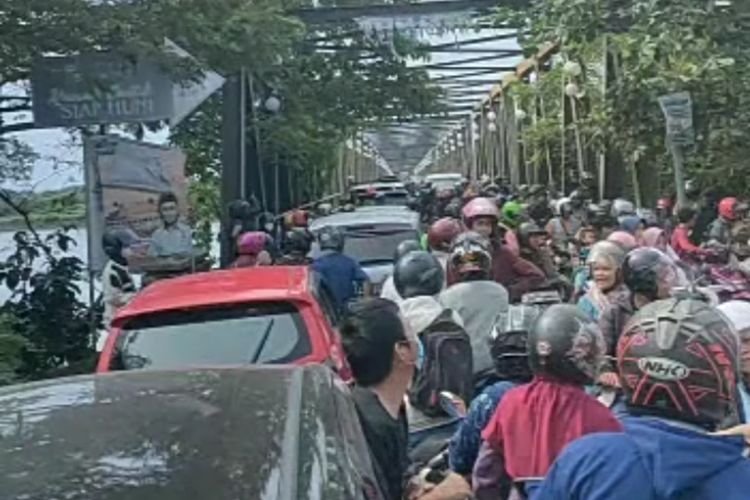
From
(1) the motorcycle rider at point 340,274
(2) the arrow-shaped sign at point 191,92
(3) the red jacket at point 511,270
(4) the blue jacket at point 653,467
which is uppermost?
(2) the arrow-shaped sign at point 191,92

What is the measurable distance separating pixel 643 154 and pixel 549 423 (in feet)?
48.6

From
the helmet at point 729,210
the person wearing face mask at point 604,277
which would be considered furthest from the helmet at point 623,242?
the helmet at point 729,210

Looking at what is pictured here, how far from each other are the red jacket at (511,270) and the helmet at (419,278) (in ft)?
10.5

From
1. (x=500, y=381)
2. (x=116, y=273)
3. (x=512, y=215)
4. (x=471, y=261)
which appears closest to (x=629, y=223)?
(x=512, y=215)

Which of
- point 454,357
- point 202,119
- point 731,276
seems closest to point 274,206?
point 202,119

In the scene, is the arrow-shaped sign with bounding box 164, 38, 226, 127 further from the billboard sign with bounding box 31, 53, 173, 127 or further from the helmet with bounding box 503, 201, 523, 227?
the helmet with bounding box 503, 201, 523, 227

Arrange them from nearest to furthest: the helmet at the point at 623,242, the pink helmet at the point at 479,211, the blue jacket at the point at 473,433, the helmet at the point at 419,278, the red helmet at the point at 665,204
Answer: the blue jacket at the point at 473,433 < the helmet at the point at 419,278 < the helmet at the point at 623,242 < the pink helmet at the point at 479,211 < the red helmet at the point at 665,204

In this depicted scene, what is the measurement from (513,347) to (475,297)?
255 centimetres

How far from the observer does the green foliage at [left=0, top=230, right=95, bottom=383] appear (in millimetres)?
15359

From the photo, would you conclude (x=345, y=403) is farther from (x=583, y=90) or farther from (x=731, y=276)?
(x=583, y=90)

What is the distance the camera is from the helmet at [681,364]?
334cm

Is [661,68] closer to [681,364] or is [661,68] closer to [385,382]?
[385,382]

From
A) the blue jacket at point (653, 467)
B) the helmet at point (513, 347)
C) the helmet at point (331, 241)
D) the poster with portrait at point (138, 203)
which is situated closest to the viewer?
the blue jacket at point (653, 467)

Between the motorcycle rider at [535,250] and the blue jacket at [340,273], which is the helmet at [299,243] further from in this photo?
the motorcycle rider at [535,250]
